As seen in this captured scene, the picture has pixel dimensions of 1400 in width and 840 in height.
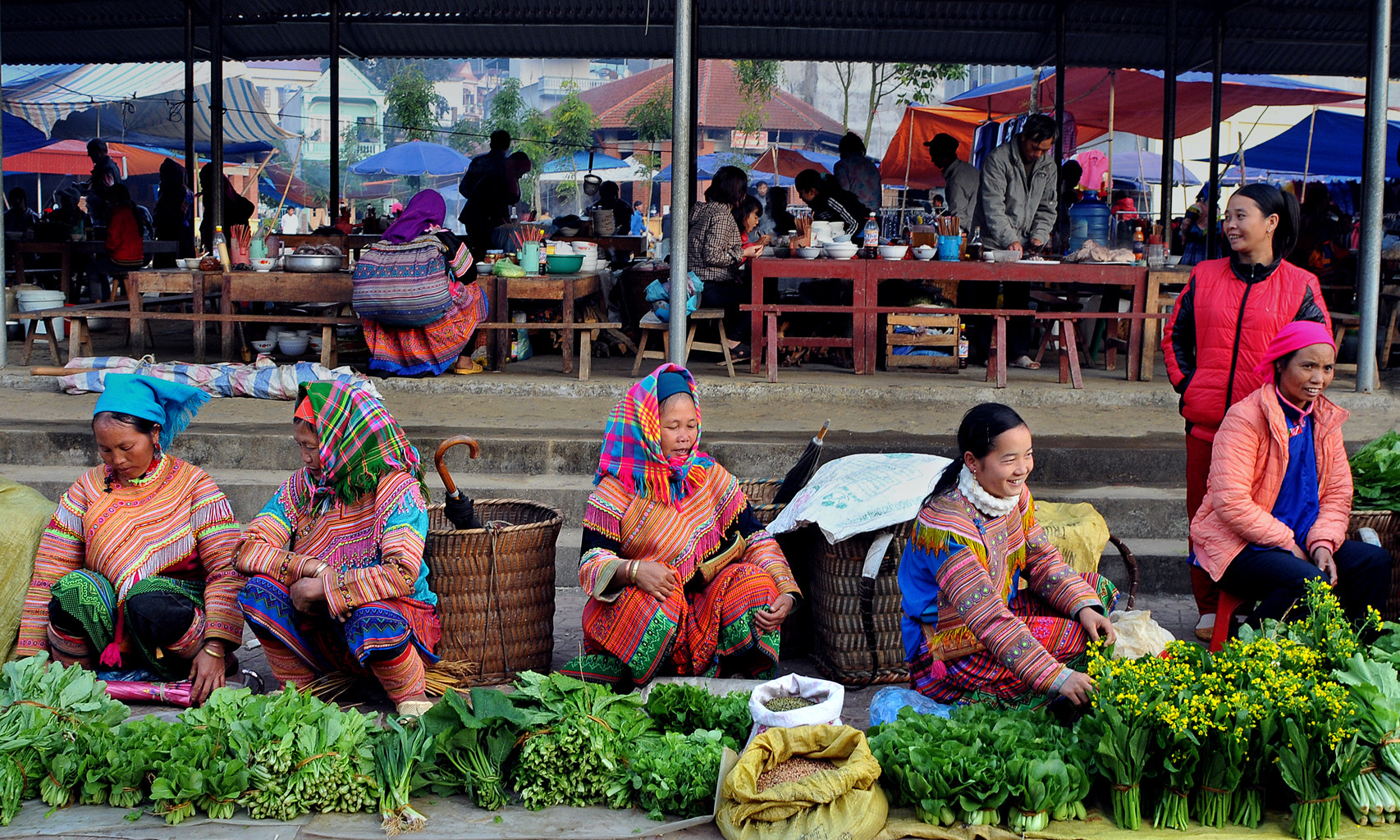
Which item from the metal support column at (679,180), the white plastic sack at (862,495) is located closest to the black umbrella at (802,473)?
the white plastic sack at (862,495)

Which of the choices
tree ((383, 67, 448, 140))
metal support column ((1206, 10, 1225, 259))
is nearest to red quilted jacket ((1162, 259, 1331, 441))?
metal support column ((1206, 10, 1225, 259))

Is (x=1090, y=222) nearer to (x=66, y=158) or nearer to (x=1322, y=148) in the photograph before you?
(x=1322, y=148)

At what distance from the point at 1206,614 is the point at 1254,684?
1644 mm

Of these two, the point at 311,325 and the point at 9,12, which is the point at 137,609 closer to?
the point at 311,325

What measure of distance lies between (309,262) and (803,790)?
5.83m

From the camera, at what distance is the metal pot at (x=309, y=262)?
25.1 feet

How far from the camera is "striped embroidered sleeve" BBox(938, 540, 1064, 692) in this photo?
322cm

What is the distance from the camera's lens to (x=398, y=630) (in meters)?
3.66

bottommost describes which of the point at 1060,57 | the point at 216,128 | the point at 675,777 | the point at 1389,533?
the point at 675,777

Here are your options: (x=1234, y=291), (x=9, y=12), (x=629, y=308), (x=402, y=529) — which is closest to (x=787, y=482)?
(x=402, y=529)

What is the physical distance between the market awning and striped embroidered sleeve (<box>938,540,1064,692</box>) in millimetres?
10920

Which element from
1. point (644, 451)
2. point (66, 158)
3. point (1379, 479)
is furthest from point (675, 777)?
point (66, 158)

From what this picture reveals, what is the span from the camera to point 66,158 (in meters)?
23.8

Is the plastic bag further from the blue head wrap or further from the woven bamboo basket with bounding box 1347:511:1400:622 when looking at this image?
the blue head wrap
